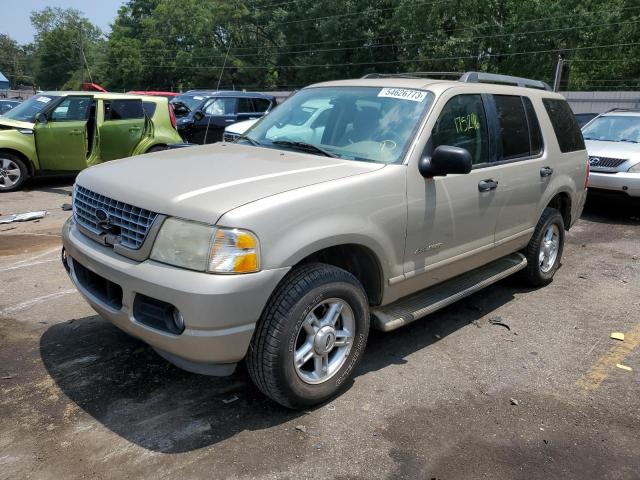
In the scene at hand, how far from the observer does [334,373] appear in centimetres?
326

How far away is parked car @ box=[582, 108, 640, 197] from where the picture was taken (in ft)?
27.7

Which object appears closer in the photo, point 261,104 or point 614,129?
point 614,129

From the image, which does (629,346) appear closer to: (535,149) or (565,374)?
(565,374)

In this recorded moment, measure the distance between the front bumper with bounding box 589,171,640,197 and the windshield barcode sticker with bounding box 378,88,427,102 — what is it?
6014mm

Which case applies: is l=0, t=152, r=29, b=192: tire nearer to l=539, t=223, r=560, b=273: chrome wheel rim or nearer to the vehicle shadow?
the vehicle shadow

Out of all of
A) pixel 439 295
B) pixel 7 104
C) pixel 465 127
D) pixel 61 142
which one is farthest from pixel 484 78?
pixel 7 104

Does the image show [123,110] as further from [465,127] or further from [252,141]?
[465,127]

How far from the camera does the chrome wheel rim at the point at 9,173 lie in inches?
371

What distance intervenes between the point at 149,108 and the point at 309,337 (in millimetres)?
8961

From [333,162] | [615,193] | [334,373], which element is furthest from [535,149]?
[615,193]

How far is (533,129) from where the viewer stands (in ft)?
15.9

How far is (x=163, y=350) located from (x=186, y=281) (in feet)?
1.62

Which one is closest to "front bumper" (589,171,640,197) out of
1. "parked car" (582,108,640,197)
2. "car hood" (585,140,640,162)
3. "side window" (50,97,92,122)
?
"parked car" (582,108,640,197)

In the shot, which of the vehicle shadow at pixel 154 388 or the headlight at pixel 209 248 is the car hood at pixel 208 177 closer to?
the headlight at pixel 209 248
